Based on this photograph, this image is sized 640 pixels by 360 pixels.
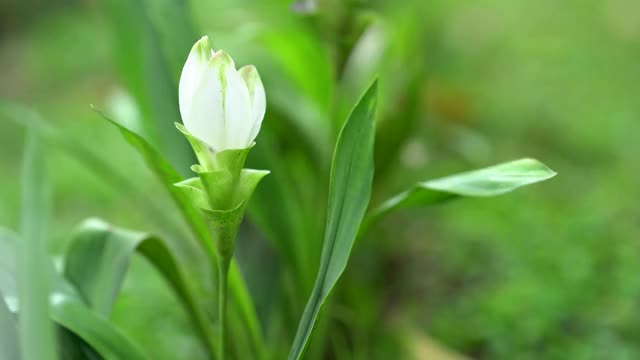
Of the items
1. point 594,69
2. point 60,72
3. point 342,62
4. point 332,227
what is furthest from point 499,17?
point 332,227

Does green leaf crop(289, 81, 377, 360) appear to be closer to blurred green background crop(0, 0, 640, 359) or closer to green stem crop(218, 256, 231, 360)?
green stem crop(218, 256, 231, 360)

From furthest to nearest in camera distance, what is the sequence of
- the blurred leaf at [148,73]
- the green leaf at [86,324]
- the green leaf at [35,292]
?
the blurred leaf at [148,73]
the green leaf at [86,324]
the green leaf at [35,292]

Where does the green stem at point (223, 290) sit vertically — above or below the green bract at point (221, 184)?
below

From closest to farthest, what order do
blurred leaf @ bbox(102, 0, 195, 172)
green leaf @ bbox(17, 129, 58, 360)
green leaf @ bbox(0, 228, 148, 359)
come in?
1. green leaf @ bbox(17, 129, 58, 360)
2. green leaf @ bbox(0, 228, 148, 359)
3. blurred leaf @ bbox(102, 0, 195, 172)

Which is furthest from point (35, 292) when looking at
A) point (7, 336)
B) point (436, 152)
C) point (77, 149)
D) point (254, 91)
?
point (436, 152)

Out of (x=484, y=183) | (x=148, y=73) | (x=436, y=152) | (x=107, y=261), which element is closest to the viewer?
(x=484, y=183)

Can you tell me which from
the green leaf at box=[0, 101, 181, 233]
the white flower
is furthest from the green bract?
the green leaf at box=[0, 101, 181, 233]

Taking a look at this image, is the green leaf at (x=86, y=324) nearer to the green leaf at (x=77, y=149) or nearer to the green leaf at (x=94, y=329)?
the green leaf at (x=94, y=329)

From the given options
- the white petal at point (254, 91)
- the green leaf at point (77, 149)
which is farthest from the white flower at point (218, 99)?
the green leaf at point (77, 149)

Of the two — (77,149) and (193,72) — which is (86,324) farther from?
(77,149)
